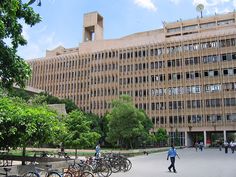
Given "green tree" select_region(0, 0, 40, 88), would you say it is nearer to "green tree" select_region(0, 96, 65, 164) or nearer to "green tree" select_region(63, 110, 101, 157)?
"green tree" select_region(0, 96, 65, 164)

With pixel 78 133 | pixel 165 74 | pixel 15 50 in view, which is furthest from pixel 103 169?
pixel 165 74

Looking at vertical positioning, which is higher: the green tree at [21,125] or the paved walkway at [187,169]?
the green tree at [21,125]

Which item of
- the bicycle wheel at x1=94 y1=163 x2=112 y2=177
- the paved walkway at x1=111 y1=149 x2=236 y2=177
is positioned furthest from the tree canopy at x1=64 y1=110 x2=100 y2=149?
the bicycle wheel at x1=94 y1=163 x2=112 y2=177

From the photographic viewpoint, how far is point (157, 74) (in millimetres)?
84375

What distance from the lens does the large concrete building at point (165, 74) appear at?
249 ft

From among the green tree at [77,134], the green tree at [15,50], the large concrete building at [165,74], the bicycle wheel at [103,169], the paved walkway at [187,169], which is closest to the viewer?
the green tree at [15,50]

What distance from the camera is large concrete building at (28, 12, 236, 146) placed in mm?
75812

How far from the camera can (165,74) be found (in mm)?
83312

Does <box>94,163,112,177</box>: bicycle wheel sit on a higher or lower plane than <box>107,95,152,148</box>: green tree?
lower

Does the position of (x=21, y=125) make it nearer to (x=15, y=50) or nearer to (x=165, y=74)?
(x=15, y=50)

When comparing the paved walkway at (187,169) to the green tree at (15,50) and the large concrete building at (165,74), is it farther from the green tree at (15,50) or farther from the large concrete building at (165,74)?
the large concrete building at (165,74)

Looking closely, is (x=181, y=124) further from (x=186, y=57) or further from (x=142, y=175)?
(x=142, y=175)

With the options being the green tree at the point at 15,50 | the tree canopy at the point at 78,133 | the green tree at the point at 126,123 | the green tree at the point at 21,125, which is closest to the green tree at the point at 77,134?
the tree canopy at the point at 78,133

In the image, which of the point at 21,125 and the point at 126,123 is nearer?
the point at 21,125
